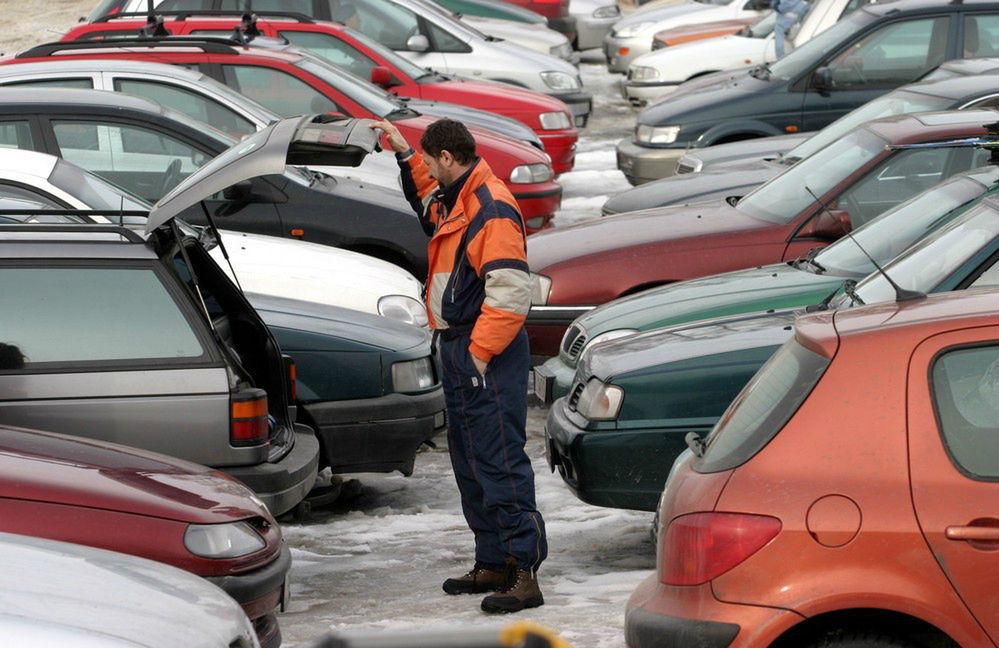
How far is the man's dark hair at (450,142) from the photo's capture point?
A: 599 centimetres

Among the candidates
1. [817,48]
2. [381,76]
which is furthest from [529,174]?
[817,48]

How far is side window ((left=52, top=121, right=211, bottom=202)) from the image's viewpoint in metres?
9.32

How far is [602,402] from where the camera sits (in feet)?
21.1

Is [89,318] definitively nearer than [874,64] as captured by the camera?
Yes

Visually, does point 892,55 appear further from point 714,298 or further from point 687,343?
point 687,343

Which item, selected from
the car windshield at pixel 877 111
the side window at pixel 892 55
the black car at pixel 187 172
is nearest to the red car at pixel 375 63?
the side window at pixel 892 55

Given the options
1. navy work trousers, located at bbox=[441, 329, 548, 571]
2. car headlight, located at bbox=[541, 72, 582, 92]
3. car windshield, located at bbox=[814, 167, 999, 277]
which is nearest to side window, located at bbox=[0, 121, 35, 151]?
navy work trousers, located at bbox=[441, 329, 548, 571]

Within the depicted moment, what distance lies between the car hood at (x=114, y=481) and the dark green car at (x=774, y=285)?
263cm

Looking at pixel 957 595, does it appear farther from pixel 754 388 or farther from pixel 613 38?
pixel 613 38

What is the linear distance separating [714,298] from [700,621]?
3592 millimetres

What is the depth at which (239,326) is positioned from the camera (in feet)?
22.6

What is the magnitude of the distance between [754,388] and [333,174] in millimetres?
6188

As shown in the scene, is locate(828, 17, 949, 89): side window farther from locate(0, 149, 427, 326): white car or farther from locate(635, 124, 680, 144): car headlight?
locate(0, 149, 427, 326): white car

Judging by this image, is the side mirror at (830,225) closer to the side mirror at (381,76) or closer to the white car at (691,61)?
the side mirror at (381,76)
